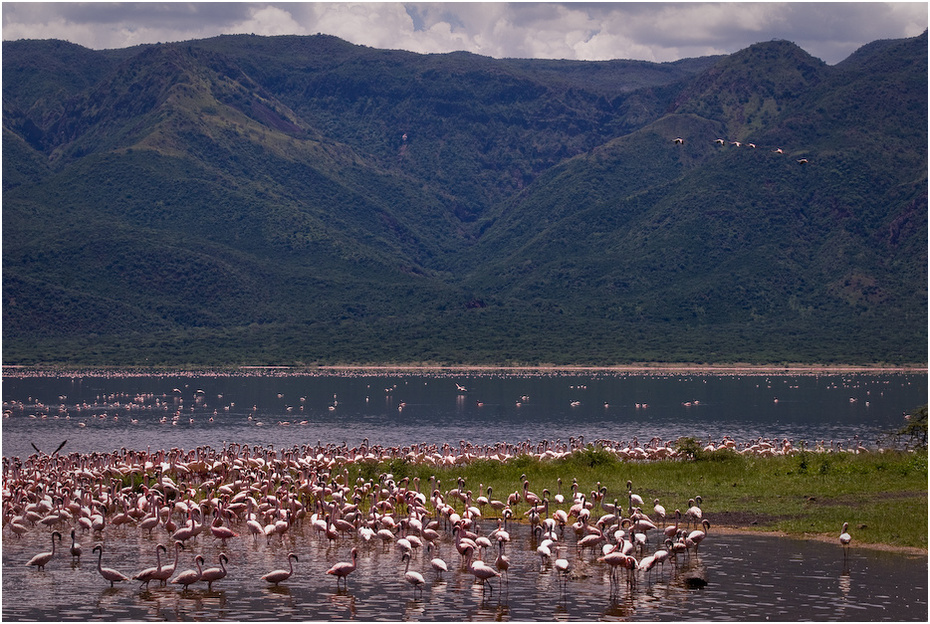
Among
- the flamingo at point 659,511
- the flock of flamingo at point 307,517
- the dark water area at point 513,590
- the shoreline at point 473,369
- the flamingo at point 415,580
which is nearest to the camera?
the dark water area at point 513,590

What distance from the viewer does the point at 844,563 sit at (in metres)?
21.9

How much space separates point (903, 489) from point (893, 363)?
321 ft

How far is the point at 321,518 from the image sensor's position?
26.0 metres

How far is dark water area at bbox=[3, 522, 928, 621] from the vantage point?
18.9 m

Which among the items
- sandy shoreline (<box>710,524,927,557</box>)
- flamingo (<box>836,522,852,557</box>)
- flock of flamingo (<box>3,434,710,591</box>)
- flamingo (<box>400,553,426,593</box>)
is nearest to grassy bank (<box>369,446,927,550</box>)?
sandy shoreline (<box>710,524,927,557</box>)

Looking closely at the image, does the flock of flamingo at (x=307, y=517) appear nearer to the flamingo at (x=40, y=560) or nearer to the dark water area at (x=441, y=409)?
the flamingo at (x=40, y=560)

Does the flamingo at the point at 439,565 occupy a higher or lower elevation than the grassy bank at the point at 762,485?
lower

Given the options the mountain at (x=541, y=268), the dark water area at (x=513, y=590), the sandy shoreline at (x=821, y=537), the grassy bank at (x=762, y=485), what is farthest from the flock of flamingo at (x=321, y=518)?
the mountain at (x=541, y=268)

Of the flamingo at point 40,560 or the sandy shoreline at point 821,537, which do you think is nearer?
the flamingo at point 40,560

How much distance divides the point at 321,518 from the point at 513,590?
679 cm

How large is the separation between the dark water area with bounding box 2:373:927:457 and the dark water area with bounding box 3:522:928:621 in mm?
26228

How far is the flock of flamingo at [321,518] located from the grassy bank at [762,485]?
1221 millimetres

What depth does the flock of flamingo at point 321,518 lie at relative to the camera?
70.1 feet

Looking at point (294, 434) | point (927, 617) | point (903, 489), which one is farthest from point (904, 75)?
point (927, 617)
